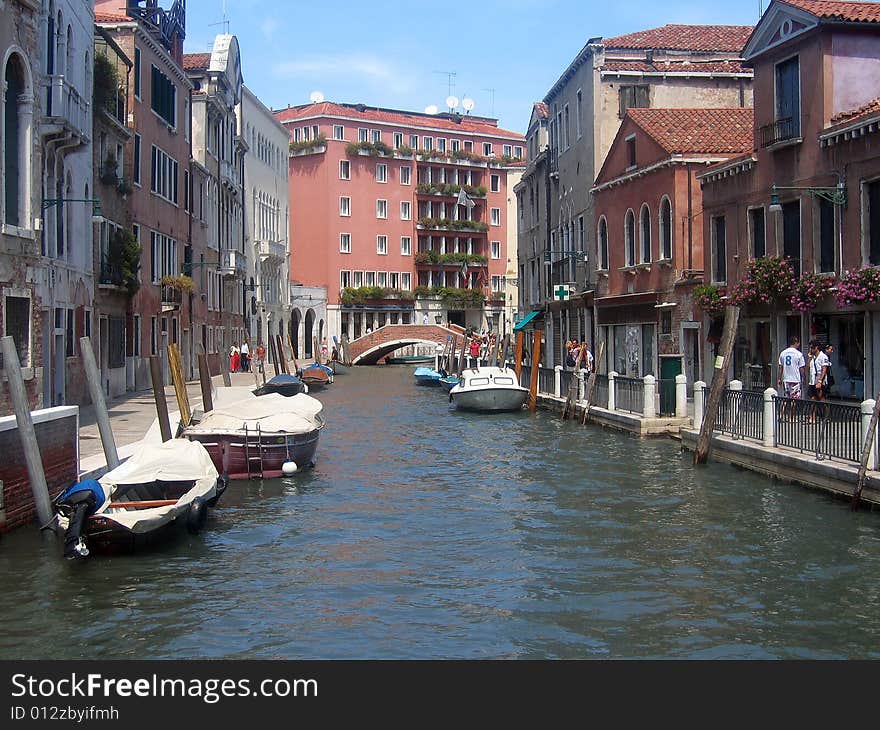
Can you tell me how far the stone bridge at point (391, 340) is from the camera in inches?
2424

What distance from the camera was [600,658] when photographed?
25.5 ft

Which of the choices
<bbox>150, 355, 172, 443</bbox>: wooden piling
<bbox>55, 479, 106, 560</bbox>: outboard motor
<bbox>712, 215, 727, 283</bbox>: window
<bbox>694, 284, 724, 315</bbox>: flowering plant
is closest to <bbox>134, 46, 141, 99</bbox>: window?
<bbox>150, 355, 172, 443</bbox>: wooden piling

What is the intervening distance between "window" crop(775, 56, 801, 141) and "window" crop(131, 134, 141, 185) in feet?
51.7

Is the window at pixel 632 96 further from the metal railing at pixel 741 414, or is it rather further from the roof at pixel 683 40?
the metal railing at pixel 741 414

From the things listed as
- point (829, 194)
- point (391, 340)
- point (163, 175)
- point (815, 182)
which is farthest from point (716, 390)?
point (391, 340)

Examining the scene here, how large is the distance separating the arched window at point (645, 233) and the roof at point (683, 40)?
691cm

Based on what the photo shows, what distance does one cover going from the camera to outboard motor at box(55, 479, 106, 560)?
1034 centimetres

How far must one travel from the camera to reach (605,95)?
A: 3127 cm

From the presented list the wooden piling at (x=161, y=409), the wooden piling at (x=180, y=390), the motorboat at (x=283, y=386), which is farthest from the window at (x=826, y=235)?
the motorboat at (x=283, y=386)

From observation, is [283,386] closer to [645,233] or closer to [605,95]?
[645,233]

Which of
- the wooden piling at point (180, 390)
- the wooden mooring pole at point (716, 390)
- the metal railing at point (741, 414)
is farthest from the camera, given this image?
the wooden piling at point (180, 390)

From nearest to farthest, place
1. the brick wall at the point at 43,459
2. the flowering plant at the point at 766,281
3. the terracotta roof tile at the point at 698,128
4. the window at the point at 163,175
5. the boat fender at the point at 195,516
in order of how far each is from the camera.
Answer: the brick wall at the point at 43,459 → the boat fender at the point at 195,516 → the flowering plant at the point at 766,281 → the terracotta roof tile at the point at 698,128 → the window at the point at 163,175
